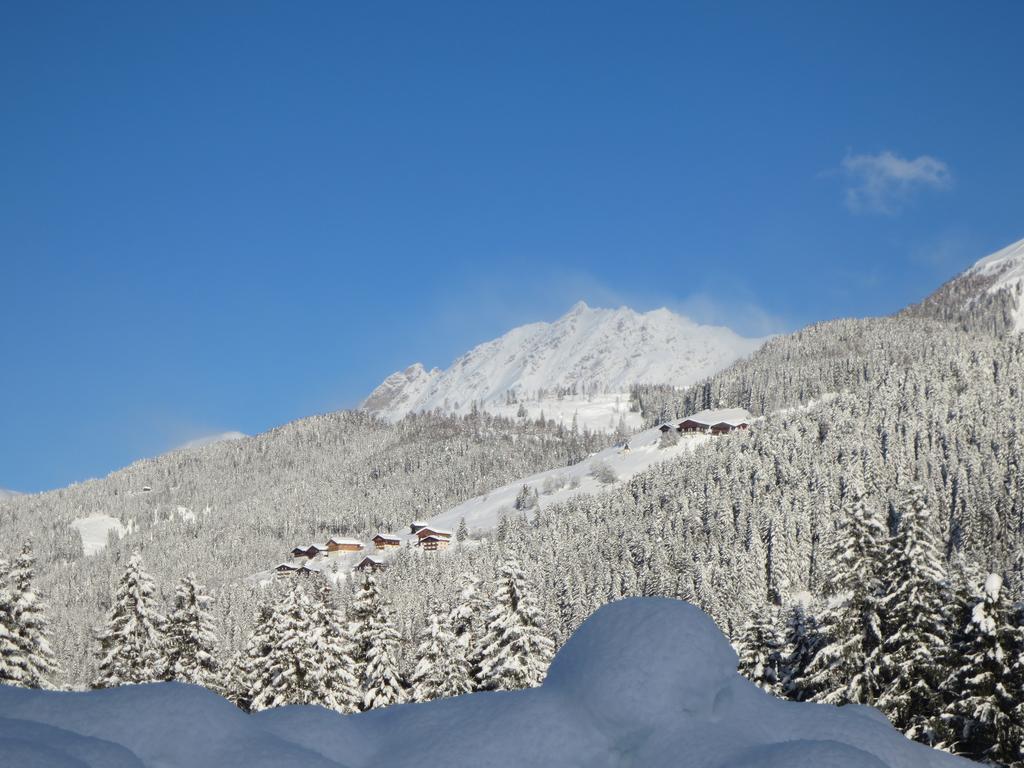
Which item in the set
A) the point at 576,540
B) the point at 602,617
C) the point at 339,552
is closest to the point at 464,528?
the point at 339,552

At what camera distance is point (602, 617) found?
6.64 metres

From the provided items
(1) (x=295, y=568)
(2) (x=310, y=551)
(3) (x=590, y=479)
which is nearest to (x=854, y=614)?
(1) (x=295, y=568)

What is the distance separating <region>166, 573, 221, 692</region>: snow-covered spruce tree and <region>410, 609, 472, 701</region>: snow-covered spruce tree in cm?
734

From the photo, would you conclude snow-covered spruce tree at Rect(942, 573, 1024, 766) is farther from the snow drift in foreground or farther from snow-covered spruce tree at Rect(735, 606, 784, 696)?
the snow drift in foreground

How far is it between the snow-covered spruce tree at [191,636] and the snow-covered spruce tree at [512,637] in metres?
9.77

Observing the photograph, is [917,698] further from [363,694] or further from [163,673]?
[163,673]

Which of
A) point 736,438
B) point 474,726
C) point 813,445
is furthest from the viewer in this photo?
point 736,438

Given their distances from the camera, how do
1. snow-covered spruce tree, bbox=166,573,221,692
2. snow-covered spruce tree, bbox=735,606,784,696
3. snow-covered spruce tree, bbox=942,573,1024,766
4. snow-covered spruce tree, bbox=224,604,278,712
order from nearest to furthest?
snow-covered spruce tree, bbox=942,573,1024,766 → snow-covered spruce tree, bbox=166,573,221,692 → snow-covered spruce tree, bbox=224,604,278,712 → snow-covered spruce tree, bbox=735,606,784,696

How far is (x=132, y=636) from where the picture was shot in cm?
2900

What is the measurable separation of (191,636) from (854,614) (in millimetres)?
22287

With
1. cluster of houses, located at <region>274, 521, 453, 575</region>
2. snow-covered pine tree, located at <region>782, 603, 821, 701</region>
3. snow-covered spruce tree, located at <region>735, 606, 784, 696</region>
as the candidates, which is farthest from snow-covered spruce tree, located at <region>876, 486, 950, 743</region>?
cluster of houses, located at <region>274, 521, 453, 575</region>

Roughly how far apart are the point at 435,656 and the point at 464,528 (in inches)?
5926

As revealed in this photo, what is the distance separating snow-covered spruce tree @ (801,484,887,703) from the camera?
24344mm

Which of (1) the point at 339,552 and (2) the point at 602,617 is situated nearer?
(2) the point at 602,617
